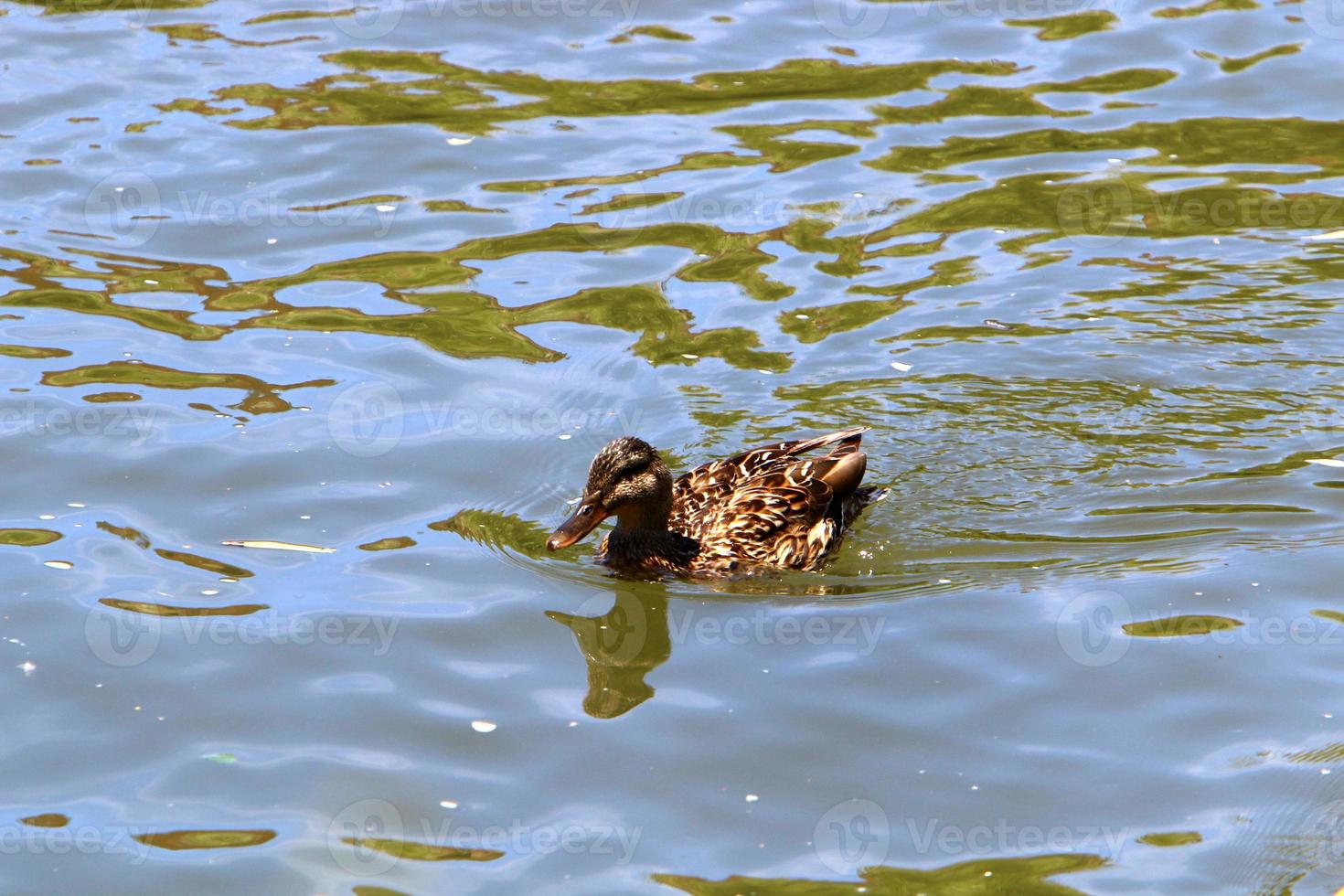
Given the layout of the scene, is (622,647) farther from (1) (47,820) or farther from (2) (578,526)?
(1) (47,820)

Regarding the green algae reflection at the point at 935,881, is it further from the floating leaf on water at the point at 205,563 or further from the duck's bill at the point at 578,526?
the floating leaf on water at the point at 205,563

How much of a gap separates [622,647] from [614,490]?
949mm

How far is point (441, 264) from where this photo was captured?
41.5ft

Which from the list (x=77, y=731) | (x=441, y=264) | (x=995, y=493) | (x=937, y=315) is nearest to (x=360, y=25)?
(x=441, y=264)

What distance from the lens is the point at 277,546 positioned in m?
9.14

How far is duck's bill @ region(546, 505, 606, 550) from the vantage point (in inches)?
355

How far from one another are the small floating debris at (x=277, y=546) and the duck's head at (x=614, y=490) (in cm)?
127

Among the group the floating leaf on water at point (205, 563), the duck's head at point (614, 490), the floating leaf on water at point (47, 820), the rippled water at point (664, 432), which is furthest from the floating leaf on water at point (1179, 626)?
the floating leaf on water at point (47, 820)

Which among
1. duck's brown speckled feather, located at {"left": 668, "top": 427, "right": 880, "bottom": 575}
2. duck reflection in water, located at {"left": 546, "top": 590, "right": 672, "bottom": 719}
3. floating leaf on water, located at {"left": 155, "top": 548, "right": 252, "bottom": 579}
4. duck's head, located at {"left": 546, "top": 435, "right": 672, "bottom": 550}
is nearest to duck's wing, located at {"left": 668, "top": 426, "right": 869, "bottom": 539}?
duck's brown speckled feather, located at {"left": 668, "top": 427, "right": 880, "bottom": 575}

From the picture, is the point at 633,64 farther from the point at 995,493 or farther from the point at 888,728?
the point at 888,728

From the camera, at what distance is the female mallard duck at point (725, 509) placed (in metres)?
9.09

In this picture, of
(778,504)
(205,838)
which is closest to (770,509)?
(778,504)

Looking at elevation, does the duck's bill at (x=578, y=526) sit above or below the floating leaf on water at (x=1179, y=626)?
above

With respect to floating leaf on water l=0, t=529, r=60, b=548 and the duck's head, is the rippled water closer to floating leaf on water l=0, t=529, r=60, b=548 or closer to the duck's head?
floating leaf on water l=0, t=529, r=60, b=548
